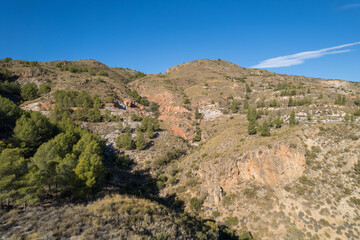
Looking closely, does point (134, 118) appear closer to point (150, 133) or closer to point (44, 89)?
point (150, 133)

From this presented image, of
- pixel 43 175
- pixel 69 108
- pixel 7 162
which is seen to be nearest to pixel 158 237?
pixel 43 175

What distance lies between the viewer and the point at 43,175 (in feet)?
55.6

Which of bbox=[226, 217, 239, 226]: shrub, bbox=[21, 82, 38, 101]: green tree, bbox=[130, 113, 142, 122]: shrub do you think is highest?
bbox=[21, 82, 38, 101]: green tree

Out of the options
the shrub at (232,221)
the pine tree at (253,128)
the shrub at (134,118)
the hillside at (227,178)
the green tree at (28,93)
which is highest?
the green tree at (28,93)

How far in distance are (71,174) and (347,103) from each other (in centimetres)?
6907

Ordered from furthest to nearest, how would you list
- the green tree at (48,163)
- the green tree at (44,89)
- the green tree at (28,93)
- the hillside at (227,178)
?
1. the green tree at (44,89)
2. the green tree at (28,93)
3. the green tree at (48,163)
4. the hillside at (227,178)

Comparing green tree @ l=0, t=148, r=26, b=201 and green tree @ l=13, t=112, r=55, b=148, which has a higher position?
green tree @ l=13, t=112, r=55, b=148

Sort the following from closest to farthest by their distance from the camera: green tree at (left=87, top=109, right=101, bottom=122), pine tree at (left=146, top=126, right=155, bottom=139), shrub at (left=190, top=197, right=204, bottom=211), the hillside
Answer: the hillside → shrub at (left=190, top=197, right=204, bottom=211) → pine tree at (left=146, top=126, right=155, bottom=139) → green tree at (left=87, top=109, right=101, bottom=122)

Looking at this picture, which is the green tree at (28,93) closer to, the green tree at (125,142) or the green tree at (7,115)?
the green tree at (7,115)

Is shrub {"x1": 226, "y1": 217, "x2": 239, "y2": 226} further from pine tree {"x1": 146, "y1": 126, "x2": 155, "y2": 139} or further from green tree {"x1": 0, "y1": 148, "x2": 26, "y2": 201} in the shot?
pine tree {"x1": 146, "y1": 126, "x2": 155, "y2": 139}

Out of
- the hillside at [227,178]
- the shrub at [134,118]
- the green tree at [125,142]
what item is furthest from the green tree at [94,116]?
the green tree at [125,142]

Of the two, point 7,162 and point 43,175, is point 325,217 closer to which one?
point 43,175

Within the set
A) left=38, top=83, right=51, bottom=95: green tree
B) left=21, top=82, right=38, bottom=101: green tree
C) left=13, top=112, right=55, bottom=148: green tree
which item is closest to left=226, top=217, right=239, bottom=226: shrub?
left=13, top=112, right=55, bottom=148: green tree

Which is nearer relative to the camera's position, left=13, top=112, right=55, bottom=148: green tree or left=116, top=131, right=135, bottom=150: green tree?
left=13, top=112, right=55, bottom=148: green tree
